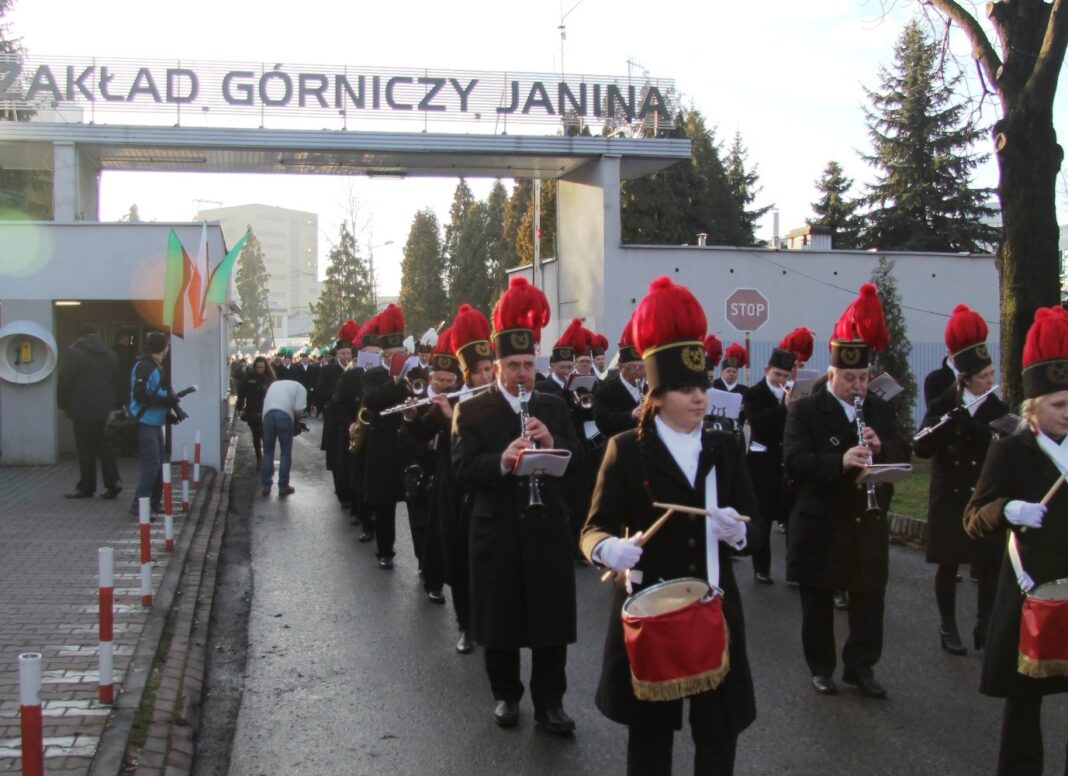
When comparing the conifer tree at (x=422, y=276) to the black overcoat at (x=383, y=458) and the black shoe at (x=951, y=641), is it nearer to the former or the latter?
the black overcoat at (x=383, y=458)

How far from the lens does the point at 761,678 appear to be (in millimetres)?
6660

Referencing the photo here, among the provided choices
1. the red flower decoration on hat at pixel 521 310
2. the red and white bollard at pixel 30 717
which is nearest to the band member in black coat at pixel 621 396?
the red flower decoration on hat at pixel 521 310

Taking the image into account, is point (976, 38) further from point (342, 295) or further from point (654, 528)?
point (342, 295)

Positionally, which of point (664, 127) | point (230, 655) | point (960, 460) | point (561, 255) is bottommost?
point (230, 655)

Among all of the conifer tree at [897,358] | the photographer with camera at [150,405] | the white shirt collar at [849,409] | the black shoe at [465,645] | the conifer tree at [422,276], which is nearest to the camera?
the white shirt collar at [849,409]

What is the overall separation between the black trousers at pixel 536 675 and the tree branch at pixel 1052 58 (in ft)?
28.2

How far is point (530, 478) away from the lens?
5.34 m

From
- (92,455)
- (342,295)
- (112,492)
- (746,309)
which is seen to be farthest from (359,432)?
(342,295)

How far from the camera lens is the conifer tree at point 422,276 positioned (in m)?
69.1

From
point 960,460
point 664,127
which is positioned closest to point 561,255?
point 664,127

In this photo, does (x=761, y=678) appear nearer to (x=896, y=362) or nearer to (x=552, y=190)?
(x=896, y=362)

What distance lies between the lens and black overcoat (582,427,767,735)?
12.6 feet

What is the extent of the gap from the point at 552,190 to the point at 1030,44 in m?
32.1

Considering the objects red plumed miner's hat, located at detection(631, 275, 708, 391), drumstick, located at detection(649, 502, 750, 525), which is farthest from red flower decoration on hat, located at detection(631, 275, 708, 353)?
drumstick, located at detection(649, 502, 750, 525)
